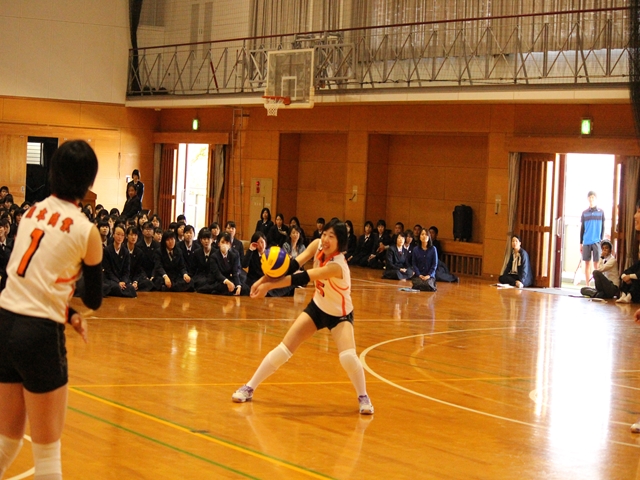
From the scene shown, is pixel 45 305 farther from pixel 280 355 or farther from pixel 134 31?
pixel 134 31

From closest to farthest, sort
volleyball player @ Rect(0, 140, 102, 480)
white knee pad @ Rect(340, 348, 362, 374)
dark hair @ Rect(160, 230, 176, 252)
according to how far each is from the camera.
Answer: volleyball player @ Rect(0, 140, 102, 480) → white knee pad @ Rect(340, 348, 362, 374) → dark hair @ Rect(160, 230, 176, 252)

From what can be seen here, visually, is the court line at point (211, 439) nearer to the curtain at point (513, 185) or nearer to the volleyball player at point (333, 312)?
the volleyball player at point (333, 312)

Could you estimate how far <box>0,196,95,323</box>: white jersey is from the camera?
348 centimetres

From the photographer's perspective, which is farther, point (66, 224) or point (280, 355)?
point (280, 355)

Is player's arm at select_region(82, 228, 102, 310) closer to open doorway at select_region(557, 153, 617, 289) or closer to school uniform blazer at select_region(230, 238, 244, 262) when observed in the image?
school uniform blazer at select_region(230, 238, 244, 262)

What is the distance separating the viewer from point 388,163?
21953 mm

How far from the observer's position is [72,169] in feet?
11.6

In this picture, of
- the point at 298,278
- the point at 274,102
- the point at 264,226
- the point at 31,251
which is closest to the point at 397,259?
the point at 264,226

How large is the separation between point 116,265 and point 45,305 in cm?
1035

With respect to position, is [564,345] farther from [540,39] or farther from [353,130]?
[353,130]

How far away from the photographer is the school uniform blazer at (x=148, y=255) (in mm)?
14461

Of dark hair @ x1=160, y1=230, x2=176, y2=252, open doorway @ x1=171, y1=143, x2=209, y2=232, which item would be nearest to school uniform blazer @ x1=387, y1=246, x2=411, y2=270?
dark hair @ x1=160, y1=230, x2=176, y2=252

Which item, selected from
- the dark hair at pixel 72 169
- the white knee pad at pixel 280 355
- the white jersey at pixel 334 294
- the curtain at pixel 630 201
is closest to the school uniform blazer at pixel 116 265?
the white knee pad at pixel 280 355

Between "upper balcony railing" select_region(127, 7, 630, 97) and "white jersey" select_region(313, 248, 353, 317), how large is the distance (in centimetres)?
993
